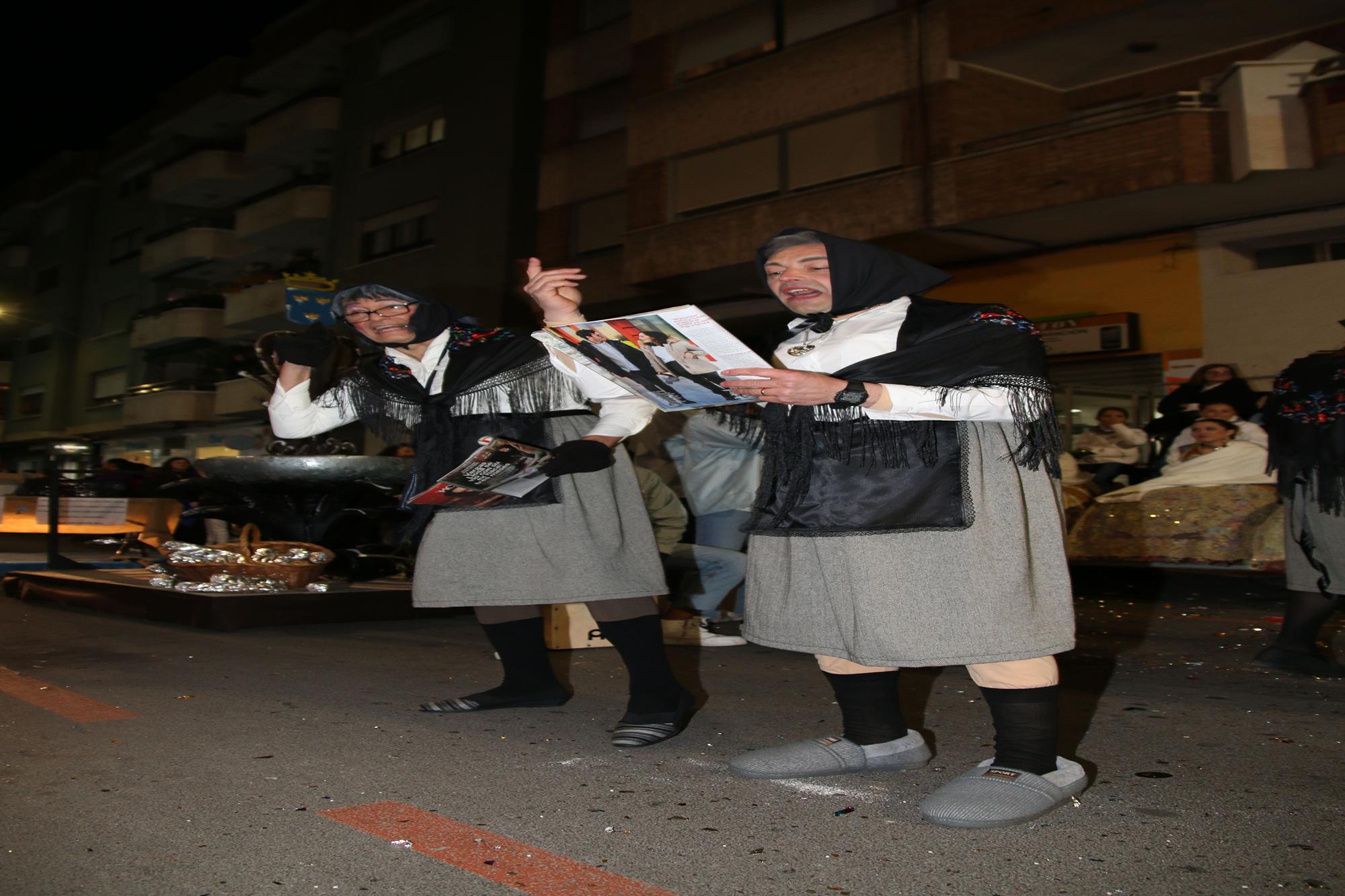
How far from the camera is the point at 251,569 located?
7020 millimetres

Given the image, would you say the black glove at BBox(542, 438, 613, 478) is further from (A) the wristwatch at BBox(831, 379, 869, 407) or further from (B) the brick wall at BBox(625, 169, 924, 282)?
(B) the brick wall at BBox(625, 169, 924, 282)

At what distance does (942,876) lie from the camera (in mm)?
2297

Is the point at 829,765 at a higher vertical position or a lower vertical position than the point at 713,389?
lower

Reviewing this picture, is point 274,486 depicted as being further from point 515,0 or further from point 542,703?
point 515,0

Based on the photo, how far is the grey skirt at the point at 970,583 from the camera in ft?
8.95

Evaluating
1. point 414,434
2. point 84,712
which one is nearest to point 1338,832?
point 414,434

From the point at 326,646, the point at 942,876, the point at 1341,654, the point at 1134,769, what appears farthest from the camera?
the point at 326,646

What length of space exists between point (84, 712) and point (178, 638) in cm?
235

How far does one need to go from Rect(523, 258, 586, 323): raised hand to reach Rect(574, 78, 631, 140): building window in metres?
17.9

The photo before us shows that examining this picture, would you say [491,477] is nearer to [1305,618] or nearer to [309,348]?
[309,348]

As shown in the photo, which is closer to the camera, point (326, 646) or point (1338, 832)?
point (1338, 832)

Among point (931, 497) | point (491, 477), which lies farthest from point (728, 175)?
point (931, 497)

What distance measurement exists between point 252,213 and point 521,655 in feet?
94.3

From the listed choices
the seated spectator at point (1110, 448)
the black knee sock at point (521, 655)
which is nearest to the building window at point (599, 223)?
the seated spectator at point (1110, 448)
